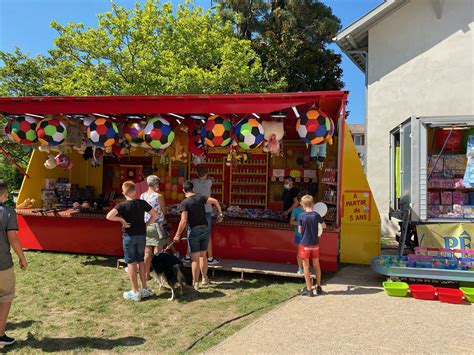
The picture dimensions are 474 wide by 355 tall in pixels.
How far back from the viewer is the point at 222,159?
10.6 meters

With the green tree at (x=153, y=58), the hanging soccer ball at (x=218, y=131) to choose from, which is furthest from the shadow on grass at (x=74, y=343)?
the green tree at (x=153, y=58)

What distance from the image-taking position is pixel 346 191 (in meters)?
8.01

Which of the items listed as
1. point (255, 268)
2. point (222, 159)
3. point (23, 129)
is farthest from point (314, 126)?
point (23, 129)

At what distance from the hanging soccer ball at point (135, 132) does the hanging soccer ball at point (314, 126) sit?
2.94 metres

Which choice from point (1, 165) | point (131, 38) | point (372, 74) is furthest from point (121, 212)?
point (1, 165)

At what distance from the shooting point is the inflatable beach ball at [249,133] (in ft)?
20.7

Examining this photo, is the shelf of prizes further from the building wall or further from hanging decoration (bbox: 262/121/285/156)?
the building wall

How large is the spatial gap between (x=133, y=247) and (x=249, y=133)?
2.66 metres

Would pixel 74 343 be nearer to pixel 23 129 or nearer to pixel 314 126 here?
pixel 314 126

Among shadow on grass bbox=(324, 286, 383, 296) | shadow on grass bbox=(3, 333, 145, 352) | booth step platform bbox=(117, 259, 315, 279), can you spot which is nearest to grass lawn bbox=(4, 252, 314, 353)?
shadow on grass bbox=(3, 333, 145, 352)

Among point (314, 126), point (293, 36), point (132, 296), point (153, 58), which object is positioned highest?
point (293, 36)

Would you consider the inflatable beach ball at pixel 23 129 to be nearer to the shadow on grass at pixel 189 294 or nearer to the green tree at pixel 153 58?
the shadow on grass at pixel 189 294

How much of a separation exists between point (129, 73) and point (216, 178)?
8923 mm

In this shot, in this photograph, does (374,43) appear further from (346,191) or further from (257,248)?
(257,248)
